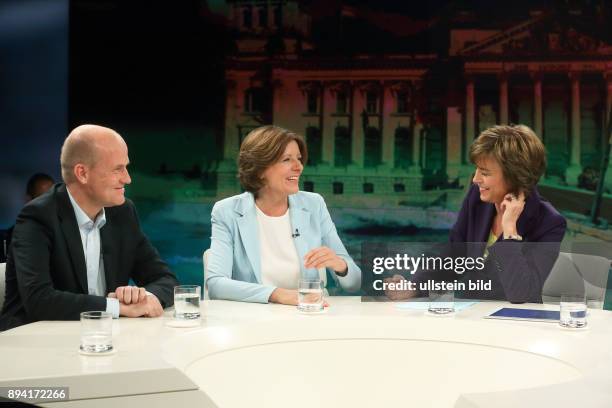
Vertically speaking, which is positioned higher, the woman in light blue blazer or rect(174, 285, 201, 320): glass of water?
the woman in light blue blazer

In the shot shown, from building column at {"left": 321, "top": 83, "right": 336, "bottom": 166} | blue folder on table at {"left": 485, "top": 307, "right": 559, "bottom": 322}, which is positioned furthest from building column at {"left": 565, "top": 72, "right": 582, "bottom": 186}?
blue folder on table at {"left": 485, "top": 307, "right": 559, "bottom": 322}

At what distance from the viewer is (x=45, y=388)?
1422mm

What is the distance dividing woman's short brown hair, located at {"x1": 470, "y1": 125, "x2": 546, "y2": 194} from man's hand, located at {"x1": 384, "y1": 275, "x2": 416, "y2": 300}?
0.80 m

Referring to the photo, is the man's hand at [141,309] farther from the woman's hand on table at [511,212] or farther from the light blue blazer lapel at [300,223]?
the woman's hand on table at [511,212]

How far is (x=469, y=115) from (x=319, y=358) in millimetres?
4252

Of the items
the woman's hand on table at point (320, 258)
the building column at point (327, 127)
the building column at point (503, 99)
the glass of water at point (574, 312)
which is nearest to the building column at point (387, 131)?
the building column at point (327, 127)

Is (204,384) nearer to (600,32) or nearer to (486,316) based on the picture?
(486,316)

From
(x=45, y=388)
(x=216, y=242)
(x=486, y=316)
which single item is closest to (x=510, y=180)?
(x=486, y=316)

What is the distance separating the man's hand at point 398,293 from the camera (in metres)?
2.33

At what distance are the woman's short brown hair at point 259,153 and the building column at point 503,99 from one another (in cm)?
313

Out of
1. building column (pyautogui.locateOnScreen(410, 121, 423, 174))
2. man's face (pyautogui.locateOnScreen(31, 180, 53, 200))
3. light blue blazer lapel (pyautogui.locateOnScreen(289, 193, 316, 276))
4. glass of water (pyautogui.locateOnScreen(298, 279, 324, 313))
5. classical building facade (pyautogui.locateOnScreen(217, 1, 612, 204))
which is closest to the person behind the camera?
glass of water (pyautogui.locateOnScreen(298, 279, 324, 313))

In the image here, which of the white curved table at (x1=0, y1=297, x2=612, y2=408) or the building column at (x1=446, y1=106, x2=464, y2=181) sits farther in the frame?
the building column at (x1=446, y1=106, x2=464, y2=181)

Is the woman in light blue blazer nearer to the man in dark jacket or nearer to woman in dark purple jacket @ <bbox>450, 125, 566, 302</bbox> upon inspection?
the man in dark jacket

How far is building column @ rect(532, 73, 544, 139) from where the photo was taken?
19.2 feet
